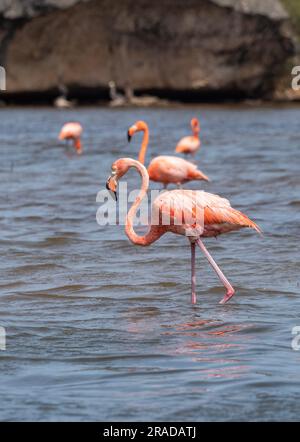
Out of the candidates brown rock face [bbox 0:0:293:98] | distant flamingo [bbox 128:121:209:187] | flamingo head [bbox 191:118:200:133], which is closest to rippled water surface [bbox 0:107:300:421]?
distant flamingo [bbox 128:121:209:187]

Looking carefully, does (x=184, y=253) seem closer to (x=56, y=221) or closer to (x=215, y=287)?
(x=215, y=287)

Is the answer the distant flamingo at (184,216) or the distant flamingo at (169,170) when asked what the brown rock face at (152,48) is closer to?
the distant flamingo at (169,170)

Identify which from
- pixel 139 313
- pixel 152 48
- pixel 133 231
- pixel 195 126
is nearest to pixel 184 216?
pixel 133 231

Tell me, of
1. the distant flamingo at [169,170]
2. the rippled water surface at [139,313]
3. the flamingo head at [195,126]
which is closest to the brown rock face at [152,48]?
the flamingo head at [195,126]

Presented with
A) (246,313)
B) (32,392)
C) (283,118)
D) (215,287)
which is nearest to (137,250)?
(215,287)

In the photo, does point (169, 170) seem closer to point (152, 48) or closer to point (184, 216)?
point (184, 216)

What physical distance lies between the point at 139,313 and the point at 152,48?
30903mm

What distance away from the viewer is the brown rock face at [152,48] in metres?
36.0

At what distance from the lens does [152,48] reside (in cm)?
3744

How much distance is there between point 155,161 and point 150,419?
26.8ft

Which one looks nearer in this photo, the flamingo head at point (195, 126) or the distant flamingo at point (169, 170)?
the distant flamingo at point (169, 170)

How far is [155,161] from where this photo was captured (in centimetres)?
1288

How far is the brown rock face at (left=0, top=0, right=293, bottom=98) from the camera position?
3600cm

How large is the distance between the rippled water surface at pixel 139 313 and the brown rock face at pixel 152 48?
21329 millimetres
